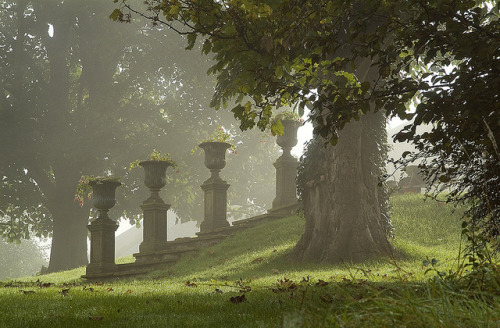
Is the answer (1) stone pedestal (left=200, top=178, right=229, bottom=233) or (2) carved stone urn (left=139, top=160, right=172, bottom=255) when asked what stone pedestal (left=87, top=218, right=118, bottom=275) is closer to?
(2) carved stone urn (left=139, top=160, right=172, bottom=255)

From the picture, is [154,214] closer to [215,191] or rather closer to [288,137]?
[215,191]

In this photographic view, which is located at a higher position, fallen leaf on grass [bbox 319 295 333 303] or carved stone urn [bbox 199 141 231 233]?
carved stone urn [bbox 199 141 231 233]

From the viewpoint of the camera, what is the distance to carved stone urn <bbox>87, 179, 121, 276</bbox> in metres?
15.3

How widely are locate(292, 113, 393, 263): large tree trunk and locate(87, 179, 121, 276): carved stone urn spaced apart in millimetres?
5899

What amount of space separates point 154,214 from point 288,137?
532 centimetres

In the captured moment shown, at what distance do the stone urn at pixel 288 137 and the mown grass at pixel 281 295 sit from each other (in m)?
3.39

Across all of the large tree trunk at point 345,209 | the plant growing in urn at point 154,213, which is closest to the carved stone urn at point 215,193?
the plant growing in urn at point 154,213

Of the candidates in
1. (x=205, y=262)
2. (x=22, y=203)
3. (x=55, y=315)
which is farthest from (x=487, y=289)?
(x=22, y=203)

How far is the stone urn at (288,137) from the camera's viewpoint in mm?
18734

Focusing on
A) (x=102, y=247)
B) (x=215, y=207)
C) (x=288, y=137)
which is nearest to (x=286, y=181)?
(x=288, y=137)

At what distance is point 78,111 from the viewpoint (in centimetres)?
2611

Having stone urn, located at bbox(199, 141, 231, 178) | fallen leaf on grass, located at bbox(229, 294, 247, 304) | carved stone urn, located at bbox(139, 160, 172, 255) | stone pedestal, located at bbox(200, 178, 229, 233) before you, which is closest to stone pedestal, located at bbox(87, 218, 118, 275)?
carved stone urn, located at bbox(139, 160, 172, 255)

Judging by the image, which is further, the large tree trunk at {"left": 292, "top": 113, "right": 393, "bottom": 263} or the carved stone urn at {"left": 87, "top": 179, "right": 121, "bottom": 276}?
the carved stone urn at {"left": 87, "top": 179, "right": 121, "bottom": 276}

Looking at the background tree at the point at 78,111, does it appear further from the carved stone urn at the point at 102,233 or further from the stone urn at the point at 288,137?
the stone urn at the point at 288,137
